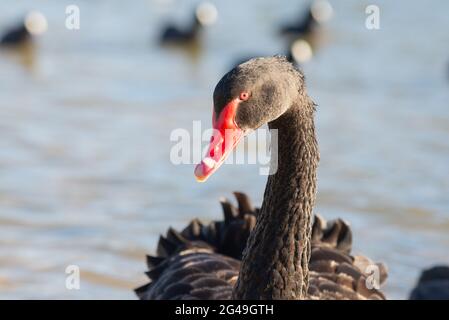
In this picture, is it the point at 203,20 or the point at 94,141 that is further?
the point at 203,20

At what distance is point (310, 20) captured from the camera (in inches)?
568

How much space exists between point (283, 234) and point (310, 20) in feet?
33.0

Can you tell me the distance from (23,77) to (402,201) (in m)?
4.97

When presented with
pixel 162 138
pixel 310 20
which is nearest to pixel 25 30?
pixel 310 20

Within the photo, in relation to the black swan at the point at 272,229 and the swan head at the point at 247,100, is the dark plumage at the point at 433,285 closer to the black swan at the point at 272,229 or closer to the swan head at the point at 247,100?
the black swan at the point at 272,229

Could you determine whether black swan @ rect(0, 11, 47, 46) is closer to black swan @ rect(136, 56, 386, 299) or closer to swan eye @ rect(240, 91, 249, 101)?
black swan @ rect(136, 56, 386, 299)

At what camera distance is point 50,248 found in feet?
23.9

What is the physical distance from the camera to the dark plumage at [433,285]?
6.46 metres

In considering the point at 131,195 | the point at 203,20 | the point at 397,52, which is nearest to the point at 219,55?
the point at 203,20

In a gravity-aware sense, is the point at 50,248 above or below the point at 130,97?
below

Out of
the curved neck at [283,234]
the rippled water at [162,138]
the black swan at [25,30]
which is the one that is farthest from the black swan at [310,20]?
the curved neck at [283,234]

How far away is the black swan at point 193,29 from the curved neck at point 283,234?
29.9 ft

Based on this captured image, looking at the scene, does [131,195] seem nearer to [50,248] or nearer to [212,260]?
[50,248]

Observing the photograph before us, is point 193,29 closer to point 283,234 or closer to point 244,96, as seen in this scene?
point 283,234
